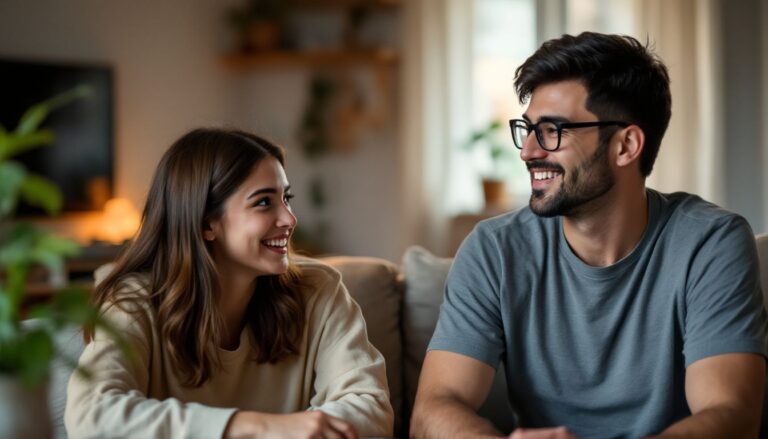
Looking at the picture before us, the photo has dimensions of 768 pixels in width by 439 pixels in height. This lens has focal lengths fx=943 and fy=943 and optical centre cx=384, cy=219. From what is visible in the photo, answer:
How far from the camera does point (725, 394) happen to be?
64.2 inches

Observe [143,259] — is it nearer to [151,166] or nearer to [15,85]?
[15,85]

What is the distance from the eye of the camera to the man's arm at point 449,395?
1.65m

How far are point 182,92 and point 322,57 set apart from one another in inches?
35.2

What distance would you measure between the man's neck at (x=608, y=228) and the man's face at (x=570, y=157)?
0.8 inches

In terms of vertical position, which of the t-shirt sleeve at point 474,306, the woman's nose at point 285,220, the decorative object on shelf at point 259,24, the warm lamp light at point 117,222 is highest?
the decorative object on shelf at point 259,24

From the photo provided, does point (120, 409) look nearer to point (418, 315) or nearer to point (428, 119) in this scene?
point (418, 315)

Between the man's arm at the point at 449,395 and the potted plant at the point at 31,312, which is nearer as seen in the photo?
the potted plant at the point at 31,312

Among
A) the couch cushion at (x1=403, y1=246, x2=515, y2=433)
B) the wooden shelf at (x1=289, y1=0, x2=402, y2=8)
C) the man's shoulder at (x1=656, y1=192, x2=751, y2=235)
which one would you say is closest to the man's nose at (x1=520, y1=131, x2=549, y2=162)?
the man's shoulder at (x1=656, y1=192, x2=751, y2=235)

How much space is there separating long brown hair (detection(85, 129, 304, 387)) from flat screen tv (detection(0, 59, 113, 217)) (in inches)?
136

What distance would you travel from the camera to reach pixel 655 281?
6.07ft

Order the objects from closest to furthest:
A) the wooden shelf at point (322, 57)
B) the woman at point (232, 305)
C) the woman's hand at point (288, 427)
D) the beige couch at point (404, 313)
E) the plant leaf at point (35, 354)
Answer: the plant leaf at point (35, 354) < the woman's hand at point (288, 427) < the woman at point (232, 305) < the beige couch at point (404, 313) < the wooden shelf at point (322, 57)

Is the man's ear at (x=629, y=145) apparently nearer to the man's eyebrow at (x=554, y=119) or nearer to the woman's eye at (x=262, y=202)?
the man's eyebrow at (x=554, y=119)

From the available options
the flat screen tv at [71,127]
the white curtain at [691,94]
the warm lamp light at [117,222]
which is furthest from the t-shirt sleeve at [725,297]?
the white curtain at [691,94]

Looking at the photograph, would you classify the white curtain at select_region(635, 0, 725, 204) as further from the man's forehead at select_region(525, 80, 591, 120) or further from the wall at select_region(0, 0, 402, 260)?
the man's forehead at select_region(525, 80, 591, 120)
